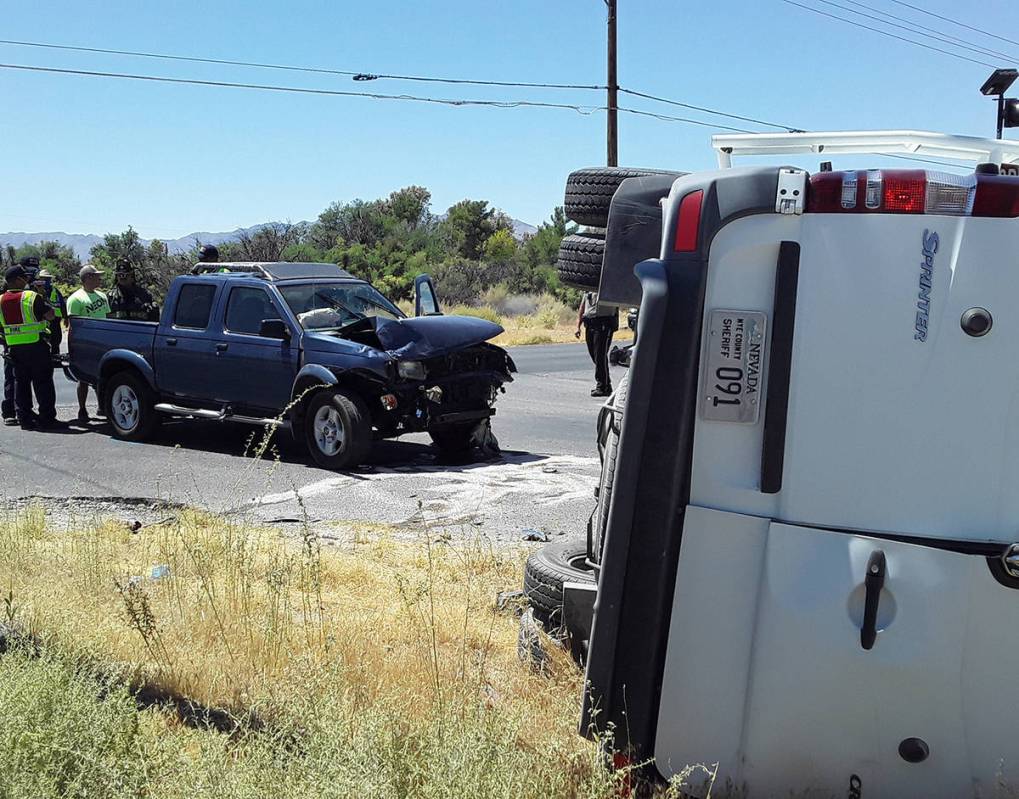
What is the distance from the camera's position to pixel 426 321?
420 inches

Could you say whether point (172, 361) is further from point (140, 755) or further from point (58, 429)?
point (140, 755)

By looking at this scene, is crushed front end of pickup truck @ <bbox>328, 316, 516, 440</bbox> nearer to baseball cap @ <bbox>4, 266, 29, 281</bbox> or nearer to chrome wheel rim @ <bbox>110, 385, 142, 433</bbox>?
chrome wheel rim @ <bbox>110, 385, 142, 433</bbox>

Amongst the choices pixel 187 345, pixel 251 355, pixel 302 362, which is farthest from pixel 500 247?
pixel 302 362

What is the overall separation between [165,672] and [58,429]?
9.62m

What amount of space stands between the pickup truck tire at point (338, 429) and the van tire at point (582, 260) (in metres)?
4.52

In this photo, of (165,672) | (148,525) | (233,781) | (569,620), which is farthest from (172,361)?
(233,781)

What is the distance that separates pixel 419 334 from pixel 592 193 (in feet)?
16.2

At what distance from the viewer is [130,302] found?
44.3ft

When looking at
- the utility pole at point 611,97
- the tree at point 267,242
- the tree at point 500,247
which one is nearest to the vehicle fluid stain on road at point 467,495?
the utility pole at point 611,97

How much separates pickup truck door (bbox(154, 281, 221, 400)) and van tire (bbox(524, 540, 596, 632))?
23.5 ft

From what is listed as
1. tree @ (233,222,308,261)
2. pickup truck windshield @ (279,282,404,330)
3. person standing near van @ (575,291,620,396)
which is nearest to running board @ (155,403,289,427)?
pickup truck windshield @ (279,282,404,330)

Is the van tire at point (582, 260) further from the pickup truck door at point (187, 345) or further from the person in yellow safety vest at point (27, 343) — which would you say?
the person in yellow safety vest at point (27, 343)

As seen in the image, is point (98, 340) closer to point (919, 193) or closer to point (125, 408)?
point (125, 408)

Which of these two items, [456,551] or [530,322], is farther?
[530,322]
